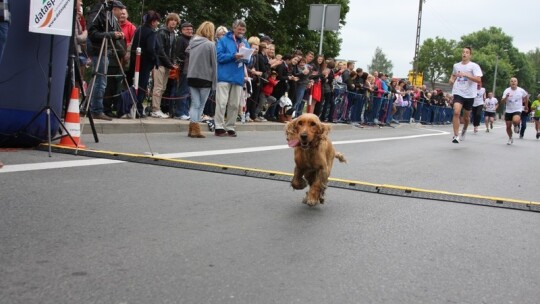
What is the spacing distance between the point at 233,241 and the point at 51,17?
4313 millimetres

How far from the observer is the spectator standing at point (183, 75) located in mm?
13359

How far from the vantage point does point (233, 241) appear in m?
3.86

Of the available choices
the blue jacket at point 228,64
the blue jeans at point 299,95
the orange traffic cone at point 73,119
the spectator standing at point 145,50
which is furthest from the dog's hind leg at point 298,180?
the blue jeans at point 299,95

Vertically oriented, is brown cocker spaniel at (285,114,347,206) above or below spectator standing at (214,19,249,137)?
below

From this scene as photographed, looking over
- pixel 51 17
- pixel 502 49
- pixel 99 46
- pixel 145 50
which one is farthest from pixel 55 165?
pixel 502 49

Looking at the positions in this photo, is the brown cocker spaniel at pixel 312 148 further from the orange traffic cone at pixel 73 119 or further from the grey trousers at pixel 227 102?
the grey trousers at pixel 227 102

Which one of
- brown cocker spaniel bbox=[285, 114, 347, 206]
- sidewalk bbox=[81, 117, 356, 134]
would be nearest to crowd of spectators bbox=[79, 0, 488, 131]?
sidewalk bbox=[81, 117, 356, 134]

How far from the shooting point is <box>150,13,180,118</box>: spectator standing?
12.5 metres

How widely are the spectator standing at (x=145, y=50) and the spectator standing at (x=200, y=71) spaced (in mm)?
1481

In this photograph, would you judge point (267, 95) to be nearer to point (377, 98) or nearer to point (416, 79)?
point (377, 98)

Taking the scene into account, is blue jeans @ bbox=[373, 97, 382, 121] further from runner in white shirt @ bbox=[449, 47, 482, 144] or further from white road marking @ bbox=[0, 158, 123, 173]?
white road marking @ bbox=[0, 158, 123, 173]

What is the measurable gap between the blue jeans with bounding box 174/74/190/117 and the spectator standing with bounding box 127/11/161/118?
1053mm

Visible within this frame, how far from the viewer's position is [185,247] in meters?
3.62

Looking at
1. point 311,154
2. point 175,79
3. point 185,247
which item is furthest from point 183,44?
point 185,247
